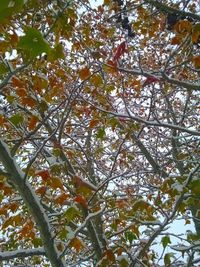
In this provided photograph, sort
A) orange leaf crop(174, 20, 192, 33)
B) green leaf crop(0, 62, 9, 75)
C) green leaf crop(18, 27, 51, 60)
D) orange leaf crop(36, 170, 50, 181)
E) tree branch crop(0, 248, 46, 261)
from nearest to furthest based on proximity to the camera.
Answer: green leaf crop(18, 27, 51, 60) → green leaf crop(0, 62, 9, 75) → orange leaf crop(36, 170, 50, 181) → tree branch crop(0, 248, 46, 261) → orange leaf crop(174, 20, 192, 33)

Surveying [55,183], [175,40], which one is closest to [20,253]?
[55,183]

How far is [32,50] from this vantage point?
1.62 m

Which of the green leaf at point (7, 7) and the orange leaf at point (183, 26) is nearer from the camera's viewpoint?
the green leaf at point (7, 7)

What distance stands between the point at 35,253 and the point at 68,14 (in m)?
2.32

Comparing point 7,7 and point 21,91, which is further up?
point 21,91

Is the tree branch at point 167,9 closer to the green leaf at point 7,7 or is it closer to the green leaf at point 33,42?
the green leaf at point 33,42

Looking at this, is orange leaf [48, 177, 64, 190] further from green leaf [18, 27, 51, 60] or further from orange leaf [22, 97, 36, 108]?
green leaf [18, 27, 51, 60]

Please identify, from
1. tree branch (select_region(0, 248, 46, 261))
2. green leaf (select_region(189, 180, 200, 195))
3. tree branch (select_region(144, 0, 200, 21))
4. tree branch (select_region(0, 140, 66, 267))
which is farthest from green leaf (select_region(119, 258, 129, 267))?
tree branch (select_region(144, 0, 200, 21))

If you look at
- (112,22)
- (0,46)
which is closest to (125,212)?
(0,46)

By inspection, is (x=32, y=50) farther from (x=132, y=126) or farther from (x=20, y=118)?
(x=132, y=126)

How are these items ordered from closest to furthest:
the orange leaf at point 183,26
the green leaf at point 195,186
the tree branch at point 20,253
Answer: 1. the green leaf at point 195,186
2. the tree branch at point 20,253
3. the orange leaf at point 183,26

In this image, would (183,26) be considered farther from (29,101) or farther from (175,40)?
(29,101)

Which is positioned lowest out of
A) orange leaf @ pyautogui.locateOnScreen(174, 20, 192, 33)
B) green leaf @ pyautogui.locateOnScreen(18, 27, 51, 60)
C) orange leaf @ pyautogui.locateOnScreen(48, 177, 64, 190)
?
green leaf @ pyautogui.locateOnScreen(18, 27, 51, 60)

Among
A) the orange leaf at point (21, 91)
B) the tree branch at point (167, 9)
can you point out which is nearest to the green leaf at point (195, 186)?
the orange leaf at point (21, 91)
